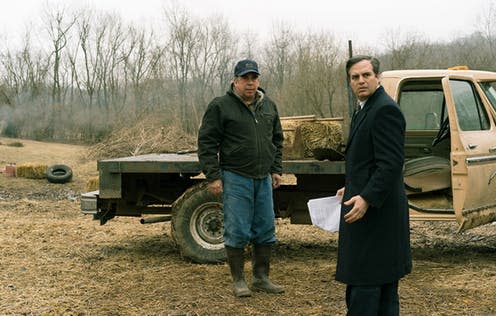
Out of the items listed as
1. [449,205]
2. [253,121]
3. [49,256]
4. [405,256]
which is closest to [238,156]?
[253,121]

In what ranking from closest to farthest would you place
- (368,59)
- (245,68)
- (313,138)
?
(368,59)
(245,68)
(313,138)

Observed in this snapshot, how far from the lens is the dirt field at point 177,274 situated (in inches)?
191

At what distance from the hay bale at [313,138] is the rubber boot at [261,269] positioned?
4.53 feet

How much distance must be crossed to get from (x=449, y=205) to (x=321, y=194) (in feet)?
4.20

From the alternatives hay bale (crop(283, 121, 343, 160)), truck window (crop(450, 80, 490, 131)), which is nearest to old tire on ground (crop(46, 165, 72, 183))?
hay bale (crop(283, 121, 343, 160))

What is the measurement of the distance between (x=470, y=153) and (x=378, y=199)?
9.59 ft

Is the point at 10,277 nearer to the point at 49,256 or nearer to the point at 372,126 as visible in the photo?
the point at 49,256

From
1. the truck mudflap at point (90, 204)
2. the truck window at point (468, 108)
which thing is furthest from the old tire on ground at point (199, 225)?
the truck window at point (468, 108)

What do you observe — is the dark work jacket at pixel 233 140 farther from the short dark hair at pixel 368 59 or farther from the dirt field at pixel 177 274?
the short dark hair at pixel 368 59

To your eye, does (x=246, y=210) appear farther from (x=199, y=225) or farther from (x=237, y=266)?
(x=199, y=225)

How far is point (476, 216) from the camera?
19.5 feet

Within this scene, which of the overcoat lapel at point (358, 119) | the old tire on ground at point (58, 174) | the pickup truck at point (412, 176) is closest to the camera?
the overcoat lapel at point (358, 119)

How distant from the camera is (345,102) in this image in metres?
29.2

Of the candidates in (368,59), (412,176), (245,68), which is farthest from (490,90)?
(368,59)
